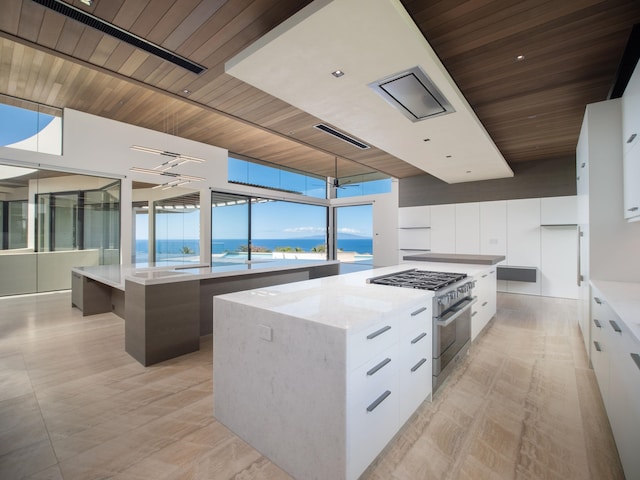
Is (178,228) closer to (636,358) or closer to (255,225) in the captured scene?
(255,225)

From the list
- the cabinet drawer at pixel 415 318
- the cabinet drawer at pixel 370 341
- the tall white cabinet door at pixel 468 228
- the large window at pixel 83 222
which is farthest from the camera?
the tall white cabinet door at pixel 468 228

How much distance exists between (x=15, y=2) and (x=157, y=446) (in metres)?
3.21

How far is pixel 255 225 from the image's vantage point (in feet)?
25.9

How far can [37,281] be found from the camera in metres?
5.53

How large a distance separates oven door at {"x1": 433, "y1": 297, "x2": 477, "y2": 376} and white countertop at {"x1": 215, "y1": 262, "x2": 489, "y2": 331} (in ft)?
0.88

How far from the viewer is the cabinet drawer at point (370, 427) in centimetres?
128

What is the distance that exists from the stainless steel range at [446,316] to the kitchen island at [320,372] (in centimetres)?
14

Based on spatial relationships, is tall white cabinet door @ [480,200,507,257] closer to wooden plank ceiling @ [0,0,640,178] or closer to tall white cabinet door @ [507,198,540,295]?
tall white cabinet door @ [507,198,540,295]

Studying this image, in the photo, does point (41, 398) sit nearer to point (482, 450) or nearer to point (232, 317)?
point (232, 317)

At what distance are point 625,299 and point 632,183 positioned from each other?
3.27ft

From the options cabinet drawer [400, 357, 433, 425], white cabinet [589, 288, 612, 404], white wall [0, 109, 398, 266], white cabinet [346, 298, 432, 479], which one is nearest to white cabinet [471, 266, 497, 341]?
white cabinet [589, 288, 612, 404]

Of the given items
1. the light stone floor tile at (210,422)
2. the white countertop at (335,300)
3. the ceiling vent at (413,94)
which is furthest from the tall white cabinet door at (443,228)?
the white countertop at (335,300)

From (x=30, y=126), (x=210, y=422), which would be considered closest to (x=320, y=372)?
(x=210, y=422)

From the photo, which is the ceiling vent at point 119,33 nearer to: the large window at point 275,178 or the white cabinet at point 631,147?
the white cabinet at point 631,147
